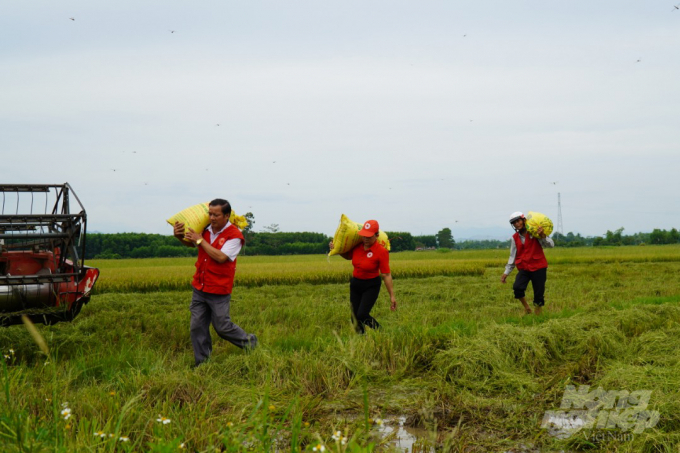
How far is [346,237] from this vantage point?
23.1 ft

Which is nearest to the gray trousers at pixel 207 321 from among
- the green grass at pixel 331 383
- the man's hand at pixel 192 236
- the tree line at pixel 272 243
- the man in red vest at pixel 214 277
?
the man in red vest at pixel 214 277

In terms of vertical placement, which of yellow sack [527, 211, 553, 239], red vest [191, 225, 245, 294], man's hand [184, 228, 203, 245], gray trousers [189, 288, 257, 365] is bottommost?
gray trousers [189, 288, 257, 365]

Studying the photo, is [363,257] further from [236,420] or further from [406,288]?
[406,288]

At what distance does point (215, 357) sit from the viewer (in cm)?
563

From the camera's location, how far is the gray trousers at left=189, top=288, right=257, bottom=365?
5.59 m

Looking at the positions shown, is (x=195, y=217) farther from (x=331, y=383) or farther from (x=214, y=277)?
(x=331, y=383)

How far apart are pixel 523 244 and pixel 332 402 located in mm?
5561

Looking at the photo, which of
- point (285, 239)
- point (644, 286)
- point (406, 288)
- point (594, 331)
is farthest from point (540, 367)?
point (285, 239)

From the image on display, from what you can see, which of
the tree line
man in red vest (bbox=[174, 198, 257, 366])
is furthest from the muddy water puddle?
the tree line

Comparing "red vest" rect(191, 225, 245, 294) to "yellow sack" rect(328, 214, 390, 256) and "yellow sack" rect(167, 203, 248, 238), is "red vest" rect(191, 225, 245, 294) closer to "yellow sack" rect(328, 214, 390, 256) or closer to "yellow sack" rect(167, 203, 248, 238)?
"yellow sack" rect(167, 203, 248, 238)

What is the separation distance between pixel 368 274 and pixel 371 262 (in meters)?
0.19

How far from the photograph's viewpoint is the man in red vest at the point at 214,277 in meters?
5.54

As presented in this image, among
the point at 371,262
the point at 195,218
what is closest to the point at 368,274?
the point at 371,262

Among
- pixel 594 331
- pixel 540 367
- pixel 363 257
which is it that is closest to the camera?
pixel 540 367
